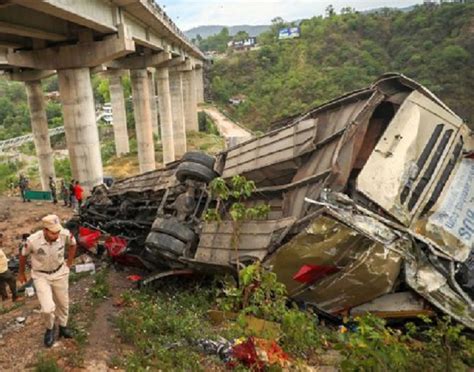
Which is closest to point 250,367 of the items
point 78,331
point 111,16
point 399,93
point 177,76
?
point 78,331

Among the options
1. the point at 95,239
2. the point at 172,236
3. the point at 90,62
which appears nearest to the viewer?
the point at 172,236

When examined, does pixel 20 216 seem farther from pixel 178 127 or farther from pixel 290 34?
pixel 290 34

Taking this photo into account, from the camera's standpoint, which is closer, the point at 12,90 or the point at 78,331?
the point at 78,331

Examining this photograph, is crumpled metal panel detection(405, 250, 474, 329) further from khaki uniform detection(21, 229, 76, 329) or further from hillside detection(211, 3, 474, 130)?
hillside detection(211, 3, 474, 130)

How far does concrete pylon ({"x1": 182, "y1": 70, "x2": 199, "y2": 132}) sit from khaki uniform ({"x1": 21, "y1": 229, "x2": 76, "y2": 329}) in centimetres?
3718

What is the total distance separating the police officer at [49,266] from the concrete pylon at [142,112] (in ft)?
60.2

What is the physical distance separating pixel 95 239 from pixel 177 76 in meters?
26.6

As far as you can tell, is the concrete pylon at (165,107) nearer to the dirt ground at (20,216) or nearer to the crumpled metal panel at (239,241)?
the dirt ground at (20,216)

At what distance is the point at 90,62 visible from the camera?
11914 millimetres

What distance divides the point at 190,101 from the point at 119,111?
1076cm

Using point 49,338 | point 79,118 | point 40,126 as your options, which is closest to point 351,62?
point 40,126

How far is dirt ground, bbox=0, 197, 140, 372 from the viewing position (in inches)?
174

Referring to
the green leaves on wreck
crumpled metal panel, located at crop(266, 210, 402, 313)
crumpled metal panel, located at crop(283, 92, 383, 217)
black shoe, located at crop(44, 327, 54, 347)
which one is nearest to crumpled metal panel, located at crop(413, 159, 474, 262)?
crumpled metal panel, located at crop(266, 210, 402, 313)

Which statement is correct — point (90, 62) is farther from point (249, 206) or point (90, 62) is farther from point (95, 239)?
point (249, 206)
